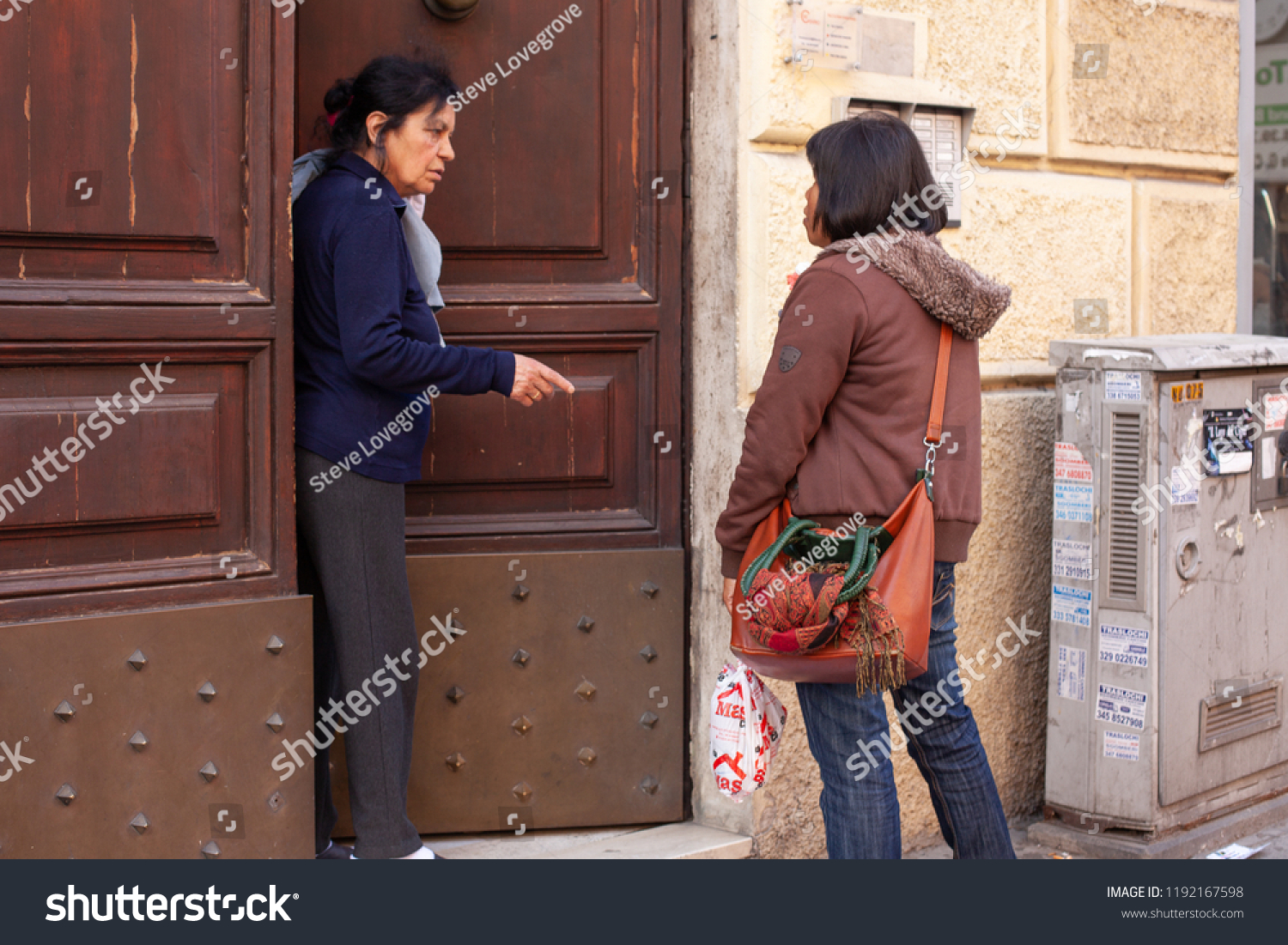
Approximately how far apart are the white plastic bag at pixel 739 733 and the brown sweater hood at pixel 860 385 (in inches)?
14.2

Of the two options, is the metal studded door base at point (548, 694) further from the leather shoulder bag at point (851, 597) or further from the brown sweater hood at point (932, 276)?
the brown sweater hood at point (932, 276)

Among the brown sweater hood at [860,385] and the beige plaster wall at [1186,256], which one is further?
the beige plaster wall at [1186,256]

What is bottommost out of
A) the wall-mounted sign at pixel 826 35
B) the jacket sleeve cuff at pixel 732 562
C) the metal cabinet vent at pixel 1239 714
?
the metal cabinet vent at pixel 1239 714

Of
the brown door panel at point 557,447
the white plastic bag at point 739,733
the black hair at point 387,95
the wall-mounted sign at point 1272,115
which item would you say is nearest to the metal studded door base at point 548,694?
the brown door panel at point 557,447

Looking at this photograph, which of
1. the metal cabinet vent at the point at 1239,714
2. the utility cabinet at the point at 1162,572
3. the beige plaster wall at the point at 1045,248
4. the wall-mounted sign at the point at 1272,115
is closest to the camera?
the utility cabinet at the point at 1162,572

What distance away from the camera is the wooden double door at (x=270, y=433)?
274cm

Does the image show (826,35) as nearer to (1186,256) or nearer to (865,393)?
(865,393)

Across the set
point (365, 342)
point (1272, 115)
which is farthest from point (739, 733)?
point (1272, 115)

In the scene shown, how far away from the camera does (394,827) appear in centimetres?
306

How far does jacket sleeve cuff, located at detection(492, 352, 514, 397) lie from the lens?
9.57 ft

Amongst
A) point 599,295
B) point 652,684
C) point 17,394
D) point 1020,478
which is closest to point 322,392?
point 17,394

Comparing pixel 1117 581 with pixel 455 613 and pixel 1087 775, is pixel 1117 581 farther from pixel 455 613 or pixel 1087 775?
pixel 455 613

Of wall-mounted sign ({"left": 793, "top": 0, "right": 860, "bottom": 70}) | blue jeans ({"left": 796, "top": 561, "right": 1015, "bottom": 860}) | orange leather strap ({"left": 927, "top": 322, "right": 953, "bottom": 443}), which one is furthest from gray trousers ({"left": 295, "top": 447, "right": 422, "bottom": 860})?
wall-mounted sign ({"left": 793, "top": 0, "right": 860, "bottom": 70})

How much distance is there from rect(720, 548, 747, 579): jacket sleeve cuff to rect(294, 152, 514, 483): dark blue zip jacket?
1.99ft
